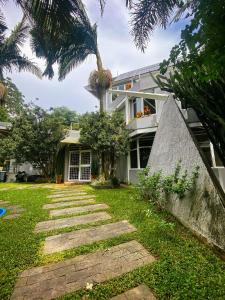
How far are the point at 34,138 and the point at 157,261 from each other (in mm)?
13430

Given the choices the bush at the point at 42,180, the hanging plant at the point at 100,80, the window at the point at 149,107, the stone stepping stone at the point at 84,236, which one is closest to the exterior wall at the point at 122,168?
the window at the point at 149,107

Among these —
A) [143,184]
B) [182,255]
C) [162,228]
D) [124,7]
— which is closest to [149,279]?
[182,255]

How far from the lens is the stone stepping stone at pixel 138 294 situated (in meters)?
2.17

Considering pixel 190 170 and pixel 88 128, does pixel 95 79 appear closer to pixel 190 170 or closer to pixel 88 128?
pixel 88 128

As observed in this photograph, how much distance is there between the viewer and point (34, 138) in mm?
14156

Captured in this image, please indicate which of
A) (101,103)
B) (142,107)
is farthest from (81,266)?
(142,107)

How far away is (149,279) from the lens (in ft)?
8.14

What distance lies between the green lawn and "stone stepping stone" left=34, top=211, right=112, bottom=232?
299mm

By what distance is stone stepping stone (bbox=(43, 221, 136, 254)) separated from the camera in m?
3.55

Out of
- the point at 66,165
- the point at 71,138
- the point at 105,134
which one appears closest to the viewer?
the point at 105,134

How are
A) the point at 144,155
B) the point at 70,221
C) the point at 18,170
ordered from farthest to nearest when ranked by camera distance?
the point at 18,170
the point at 144,155
the point at 70,221

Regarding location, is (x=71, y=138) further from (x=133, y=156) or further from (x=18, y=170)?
(x=18, y=170)

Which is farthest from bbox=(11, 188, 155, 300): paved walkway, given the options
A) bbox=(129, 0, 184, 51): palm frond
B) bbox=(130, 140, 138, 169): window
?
bbox=(130, 140, 138, 169): window

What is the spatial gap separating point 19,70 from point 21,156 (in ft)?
23.2
